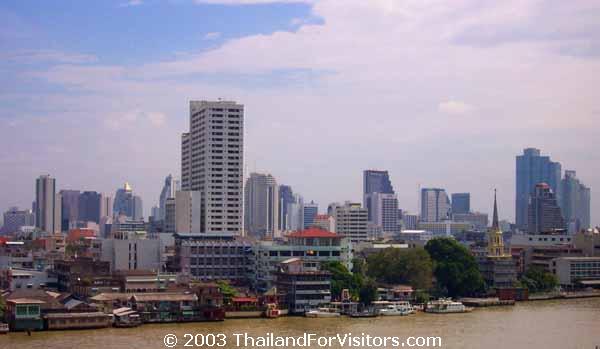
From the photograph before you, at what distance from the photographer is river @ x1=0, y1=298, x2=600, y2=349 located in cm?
3291

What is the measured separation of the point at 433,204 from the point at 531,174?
16097mm

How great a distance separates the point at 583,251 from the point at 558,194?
90405 millimetres

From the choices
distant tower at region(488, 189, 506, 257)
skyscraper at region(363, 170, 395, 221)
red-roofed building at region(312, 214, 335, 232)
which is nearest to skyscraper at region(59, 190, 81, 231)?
red-roofed building at region(312, 214, 335, 232)

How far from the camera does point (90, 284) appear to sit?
144 ft

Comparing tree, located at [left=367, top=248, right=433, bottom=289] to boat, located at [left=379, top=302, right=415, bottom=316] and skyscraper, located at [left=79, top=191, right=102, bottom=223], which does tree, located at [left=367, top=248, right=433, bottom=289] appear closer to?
boat, located at [left=379, top=302, right=415, bottom=316]

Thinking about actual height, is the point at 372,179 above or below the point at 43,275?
above

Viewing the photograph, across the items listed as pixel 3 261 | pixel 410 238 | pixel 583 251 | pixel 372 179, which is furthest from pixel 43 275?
pixel 372 179

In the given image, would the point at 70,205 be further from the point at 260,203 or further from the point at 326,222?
the point at 326,222

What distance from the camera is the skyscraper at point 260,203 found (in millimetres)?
127250

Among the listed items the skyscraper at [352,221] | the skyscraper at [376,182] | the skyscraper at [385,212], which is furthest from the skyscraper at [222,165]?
the skyscraper at [376,182]

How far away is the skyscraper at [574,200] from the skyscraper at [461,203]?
84.0 ft

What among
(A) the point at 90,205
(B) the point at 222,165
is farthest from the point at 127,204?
(B) the point at 222,165

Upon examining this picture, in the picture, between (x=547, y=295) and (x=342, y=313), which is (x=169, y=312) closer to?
(x=342, y=313)

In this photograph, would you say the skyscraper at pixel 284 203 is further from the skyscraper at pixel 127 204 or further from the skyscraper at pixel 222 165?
the skyscraper at pixel 222 165
